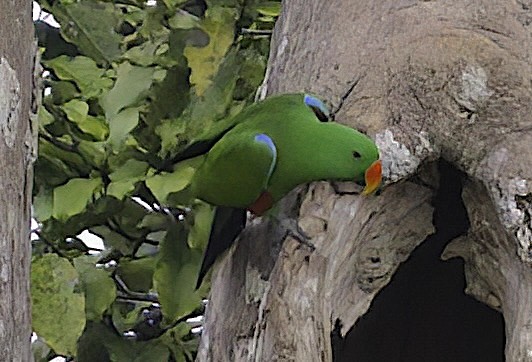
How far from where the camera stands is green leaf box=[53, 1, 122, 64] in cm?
100

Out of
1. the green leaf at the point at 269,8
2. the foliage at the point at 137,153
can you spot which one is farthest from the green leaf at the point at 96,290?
the green leaf at the point at 269,8

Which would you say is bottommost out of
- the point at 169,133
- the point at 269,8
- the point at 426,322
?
the point at 426,322

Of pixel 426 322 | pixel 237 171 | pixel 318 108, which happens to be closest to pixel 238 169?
pixel 237 171

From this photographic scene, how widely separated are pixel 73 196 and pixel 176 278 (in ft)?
0.45

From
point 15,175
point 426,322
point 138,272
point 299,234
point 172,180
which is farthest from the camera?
point 426,322

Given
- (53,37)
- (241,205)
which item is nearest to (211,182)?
(241,205)

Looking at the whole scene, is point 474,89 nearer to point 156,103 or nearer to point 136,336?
point 156,103

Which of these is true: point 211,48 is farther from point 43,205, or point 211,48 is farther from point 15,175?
point 15,175

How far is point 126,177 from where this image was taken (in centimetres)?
88

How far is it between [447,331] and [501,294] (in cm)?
35

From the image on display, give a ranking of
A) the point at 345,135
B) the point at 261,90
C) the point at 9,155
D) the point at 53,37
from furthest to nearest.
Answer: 1. the point at 53,37
2. the point at 261,90
3. the point at 345,135
4. the point at 9,155

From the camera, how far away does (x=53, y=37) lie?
1074mm

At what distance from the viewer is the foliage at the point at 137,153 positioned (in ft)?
2.88

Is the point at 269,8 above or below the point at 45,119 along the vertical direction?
above
